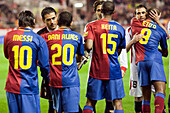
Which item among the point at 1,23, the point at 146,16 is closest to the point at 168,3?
the point at 1,23

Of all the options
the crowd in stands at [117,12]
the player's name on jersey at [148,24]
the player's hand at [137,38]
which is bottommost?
the player's hand at [137,38]

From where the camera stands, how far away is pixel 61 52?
3.91m

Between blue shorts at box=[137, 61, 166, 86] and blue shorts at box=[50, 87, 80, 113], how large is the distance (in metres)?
1.10

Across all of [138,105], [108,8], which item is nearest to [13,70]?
[108,8]

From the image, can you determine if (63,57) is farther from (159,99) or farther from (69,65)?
(159,99)

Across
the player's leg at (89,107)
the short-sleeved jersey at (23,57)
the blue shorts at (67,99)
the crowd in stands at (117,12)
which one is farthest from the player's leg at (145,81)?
the crowd in stands at (117,12)

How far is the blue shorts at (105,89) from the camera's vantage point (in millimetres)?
4035

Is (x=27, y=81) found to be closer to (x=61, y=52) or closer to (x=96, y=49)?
(x=61, y=52)

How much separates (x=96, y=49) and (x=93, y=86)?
0.49 m

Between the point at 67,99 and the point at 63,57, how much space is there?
0.54m

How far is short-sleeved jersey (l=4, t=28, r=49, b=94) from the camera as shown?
11.9ft

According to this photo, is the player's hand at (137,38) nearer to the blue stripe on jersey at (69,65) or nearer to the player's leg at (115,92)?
the player's leg at (115,92)

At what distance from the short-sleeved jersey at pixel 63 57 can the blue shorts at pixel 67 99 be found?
0.24 feet

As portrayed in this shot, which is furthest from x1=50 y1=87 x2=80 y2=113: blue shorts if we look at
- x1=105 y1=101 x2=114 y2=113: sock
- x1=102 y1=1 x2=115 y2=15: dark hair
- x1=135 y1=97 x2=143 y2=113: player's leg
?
x1=135 y1=97 x2=143 y2=113: player's leg
